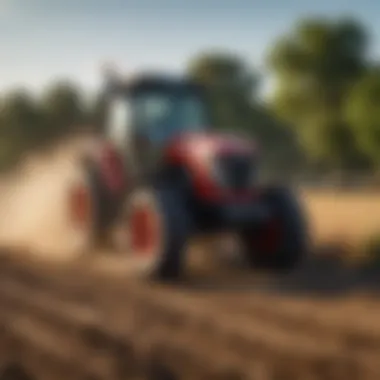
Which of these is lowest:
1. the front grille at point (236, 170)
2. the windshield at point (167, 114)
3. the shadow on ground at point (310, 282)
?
the shadow on ground at point (310, 282)

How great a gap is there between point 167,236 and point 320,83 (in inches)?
303

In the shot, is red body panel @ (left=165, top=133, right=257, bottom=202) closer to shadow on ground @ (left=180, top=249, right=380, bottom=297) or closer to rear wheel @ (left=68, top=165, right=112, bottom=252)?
shadow on ground @ (left=180, top=249, right=380, bottom=297)

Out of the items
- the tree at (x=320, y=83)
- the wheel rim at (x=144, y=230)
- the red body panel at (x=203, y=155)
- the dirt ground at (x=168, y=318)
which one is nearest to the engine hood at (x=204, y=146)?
the red body panel at (x=203, y=155)

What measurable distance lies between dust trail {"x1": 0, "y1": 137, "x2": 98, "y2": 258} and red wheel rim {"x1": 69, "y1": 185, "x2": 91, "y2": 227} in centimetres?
12

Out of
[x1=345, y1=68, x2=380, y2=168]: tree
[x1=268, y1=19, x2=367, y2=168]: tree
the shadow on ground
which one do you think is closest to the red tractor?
the shadow on ground

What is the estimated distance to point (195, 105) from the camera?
7.62 meters

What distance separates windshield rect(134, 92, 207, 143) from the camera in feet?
24.2

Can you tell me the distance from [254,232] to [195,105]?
1.39 m

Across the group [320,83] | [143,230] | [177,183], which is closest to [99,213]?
[143,230]

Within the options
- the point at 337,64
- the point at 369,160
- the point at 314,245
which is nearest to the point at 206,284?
the point at 314,245

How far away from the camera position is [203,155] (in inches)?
287

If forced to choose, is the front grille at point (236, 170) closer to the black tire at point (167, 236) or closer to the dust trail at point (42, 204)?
the black tire at point (167, 236)

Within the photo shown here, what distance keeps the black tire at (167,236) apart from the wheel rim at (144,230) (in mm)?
17

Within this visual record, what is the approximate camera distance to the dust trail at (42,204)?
8.70 meters
